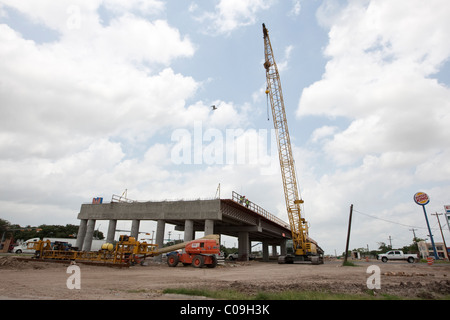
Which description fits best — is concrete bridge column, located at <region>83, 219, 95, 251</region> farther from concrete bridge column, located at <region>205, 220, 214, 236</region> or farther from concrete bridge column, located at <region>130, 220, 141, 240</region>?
concrete bridge column, located at <region>205, 220, 214, 236</region>

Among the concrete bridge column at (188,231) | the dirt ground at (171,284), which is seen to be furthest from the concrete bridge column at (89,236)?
the dirt ground at (171,284)

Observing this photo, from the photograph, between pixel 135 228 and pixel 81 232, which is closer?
pixel 135 228

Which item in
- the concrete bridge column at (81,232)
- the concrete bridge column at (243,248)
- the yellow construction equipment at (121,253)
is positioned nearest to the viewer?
the yellow construction equipment at (121,253)

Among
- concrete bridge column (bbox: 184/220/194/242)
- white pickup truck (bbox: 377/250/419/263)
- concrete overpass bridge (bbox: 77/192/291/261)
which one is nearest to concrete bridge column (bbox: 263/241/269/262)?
concrete overpass bridge (bbox: 77/192/291/261)

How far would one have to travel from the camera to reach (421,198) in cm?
3688

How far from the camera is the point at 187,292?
828cm

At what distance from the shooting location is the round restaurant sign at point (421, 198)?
3625 cm

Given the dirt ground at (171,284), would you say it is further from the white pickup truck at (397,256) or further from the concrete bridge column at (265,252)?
the concrete bridge column at (265,252)

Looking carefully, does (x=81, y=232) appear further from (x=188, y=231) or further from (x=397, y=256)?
(x=397, y=256)

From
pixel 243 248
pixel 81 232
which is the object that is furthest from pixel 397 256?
pixel 81 232

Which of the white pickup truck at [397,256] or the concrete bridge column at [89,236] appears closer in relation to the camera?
the concrete bridge column at [89,236]

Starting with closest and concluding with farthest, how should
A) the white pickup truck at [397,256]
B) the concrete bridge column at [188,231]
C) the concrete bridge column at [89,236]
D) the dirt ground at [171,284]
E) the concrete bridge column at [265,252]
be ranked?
the dirt ground at [171,284] < the concrete bridge column at [188,231] < the concrete bridge column at [89,236] < the white pickup truck at [397,256] < the concrete bridge column at [265,252]
